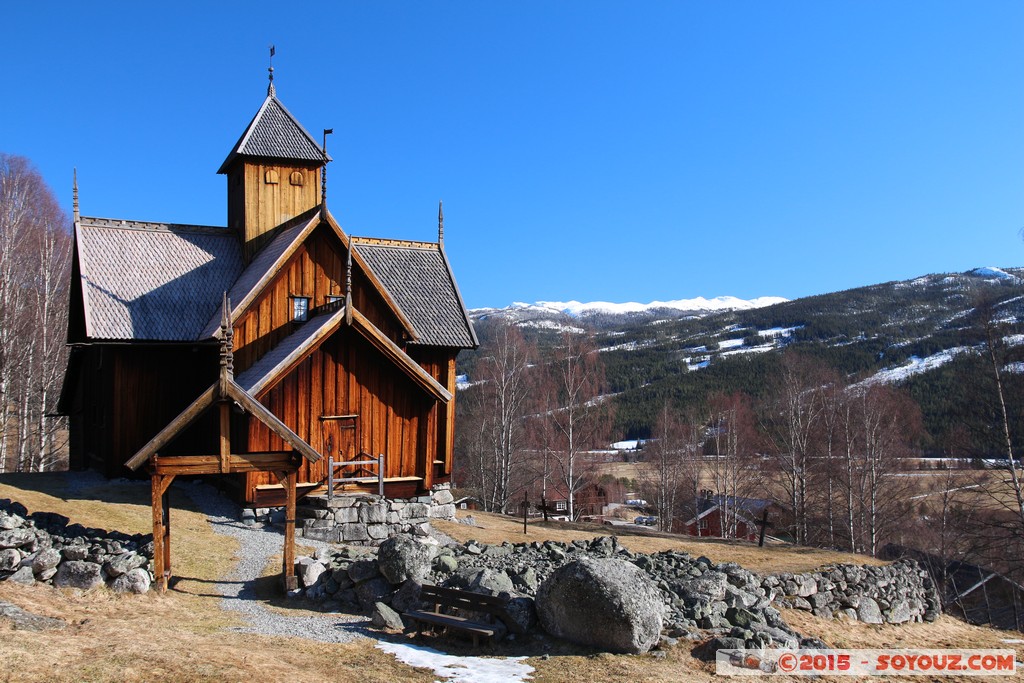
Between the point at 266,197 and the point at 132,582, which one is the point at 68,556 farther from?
the point at 266,197

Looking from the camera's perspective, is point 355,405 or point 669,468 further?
point 669,468

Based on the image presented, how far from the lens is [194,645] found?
11852mm

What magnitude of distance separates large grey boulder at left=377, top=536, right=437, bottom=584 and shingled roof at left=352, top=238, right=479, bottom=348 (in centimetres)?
1085

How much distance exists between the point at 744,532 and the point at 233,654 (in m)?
47.8

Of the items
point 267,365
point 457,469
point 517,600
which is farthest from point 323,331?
point 457,469

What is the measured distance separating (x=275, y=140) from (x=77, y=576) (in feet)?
59.7

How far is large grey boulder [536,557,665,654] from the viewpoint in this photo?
13.4 m

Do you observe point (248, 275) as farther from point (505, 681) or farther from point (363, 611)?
point (505, 681)

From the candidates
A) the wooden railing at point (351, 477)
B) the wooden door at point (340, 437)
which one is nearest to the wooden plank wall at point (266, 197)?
the wooden door at point (340, 437)

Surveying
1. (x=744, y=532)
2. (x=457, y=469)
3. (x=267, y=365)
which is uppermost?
(x=267, y=365)

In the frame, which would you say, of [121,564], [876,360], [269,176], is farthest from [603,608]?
[876,360]

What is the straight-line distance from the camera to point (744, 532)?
54250 millimetres

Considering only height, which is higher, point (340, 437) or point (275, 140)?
point (275, 140)

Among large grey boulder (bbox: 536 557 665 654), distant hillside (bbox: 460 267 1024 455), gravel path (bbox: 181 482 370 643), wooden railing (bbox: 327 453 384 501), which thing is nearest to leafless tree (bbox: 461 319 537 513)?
distant hillside (bbox: 460 267 1024 455)
